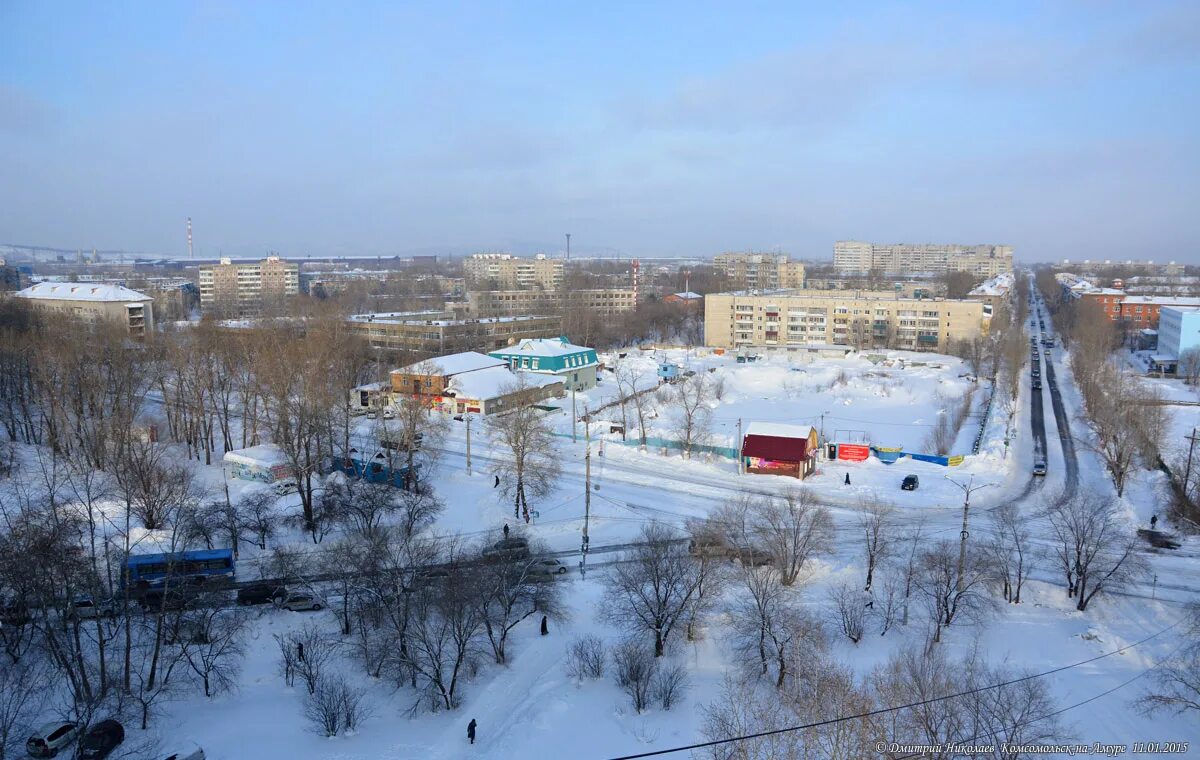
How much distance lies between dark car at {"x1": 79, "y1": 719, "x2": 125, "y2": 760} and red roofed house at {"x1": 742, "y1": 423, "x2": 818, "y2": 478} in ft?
60.3

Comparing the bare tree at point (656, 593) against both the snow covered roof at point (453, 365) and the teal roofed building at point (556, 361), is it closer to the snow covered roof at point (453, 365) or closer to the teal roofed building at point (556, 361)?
the snow covered roof at point (453, 365)

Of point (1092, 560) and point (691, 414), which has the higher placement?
point (691, 414)

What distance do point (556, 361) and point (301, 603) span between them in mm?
24341

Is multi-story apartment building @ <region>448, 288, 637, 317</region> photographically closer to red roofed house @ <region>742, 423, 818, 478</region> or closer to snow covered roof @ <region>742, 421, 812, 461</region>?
snow covered roof @ <region>742, 421, 812, 461</region>

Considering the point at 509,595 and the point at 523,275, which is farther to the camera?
the point at 523,275

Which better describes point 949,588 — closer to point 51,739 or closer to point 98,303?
point 51,739

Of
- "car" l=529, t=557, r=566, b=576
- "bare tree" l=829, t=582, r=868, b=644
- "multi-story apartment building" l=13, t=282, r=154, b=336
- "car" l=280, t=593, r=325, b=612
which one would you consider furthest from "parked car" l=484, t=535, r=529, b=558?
"multi-story apartment building" l=13, t=282, r=154, b=336

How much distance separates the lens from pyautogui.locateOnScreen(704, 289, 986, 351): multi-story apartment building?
57.0 metres

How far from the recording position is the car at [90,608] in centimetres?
1262

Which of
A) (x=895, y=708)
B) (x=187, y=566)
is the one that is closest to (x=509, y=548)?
(x=187, y=566)

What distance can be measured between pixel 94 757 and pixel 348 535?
22.5 ft

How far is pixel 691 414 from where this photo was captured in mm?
27453

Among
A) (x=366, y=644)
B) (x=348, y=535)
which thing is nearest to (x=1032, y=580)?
(x=366, y=644)

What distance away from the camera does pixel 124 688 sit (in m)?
12.5
